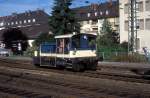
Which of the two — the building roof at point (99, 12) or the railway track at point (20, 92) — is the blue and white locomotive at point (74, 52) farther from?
the building roof at point (99, 12)

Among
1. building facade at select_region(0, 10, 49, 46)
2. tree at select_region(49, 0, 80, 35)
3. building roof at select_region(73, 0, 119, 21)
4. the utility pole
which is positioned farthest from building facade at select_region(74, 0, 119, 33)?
the utility pole

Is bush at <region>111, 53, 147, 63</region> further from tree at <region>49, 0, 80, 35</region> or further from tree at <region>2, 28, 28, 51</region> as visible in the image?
tree at <region>2, 28, 28, 51</region>

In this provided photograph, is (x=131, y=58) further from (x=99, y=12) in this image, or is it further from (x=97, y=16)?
(x=99, y=12)

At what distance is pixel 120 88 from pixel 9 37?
247ft

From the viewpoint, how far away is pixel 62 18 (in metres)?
68.1

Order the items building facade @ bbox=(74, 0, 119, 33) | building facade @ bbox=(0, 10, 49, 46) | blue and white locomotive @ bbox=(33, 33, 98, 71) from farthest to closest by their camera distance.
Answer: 1. building facade @ bbox=(0, 10, 49, 46)
2. building facade @ bbox=(74, 0, 119, 33)
3. blue and white locomotive @ bbox=(33, 33, 98, 71)

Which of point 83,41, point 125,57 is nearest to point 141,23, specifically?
point 125,57

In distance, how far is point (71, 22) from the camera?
226 feet

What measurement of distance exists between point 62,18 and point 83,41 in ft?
131

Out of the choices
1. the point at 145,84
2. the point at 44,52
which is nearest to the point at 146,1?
the point at 44,52

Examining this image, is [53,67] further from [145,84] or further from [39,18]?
[39,18]

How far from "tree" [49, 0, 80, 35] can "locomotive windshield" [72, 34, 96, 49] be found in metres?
37.9

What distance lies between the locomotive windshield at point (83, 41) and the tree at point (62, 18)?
37.9 m

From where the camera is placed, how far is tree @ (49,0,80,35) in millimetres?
67500
